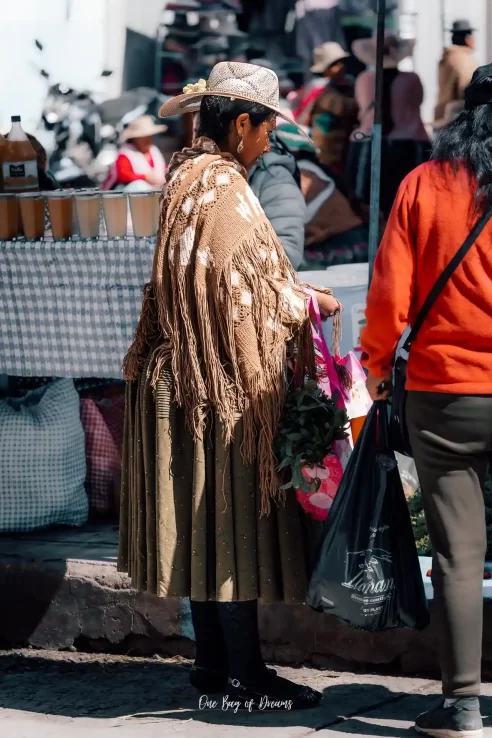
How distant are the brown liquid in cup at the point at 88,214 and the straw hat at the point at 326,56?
1568 millimetres

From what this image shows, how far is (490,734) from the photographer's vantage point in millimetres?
3281

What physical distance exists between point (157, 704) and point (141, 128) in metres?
2.97

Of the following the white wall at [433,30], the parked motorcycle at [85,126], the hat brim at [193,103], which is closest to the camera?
the hat brim at [193,103]

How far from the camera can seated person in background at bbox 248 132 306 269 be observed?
465 centimetres

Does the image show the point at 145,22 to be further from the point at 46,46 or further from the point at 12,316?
the point at 12,316

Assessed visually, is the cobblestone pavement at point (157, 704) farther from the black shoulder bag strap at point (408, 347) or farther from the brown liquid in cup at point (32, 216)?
the brown liquid in cup at point (32, 216)

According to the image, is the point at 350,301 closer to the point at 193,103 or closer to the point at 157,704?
the point at 193,103

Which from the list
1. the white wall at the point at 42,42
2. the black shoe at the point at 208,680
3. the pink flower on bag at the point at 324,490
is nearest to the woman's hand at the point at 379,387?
the pink flower on bag at the point at 324,490

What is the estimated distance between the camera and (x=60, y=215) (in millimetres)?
4523

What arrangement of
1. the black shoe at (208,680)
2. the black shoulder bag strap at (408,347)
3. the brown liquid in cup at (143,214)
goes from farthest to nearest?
the brown liquid in cup at (143,214) < the black shoe at (208,680) < the black shoulder bag strap at (408,347)

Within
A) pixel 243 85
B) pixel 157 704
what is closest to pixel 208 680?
pixel 157 704

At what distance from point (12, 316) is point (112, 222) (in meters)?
0.58

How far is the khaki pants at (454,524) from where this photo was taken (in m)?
3.12

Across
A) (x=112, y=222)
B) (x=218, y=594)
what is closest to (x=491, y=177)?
(x=218, y=594)
